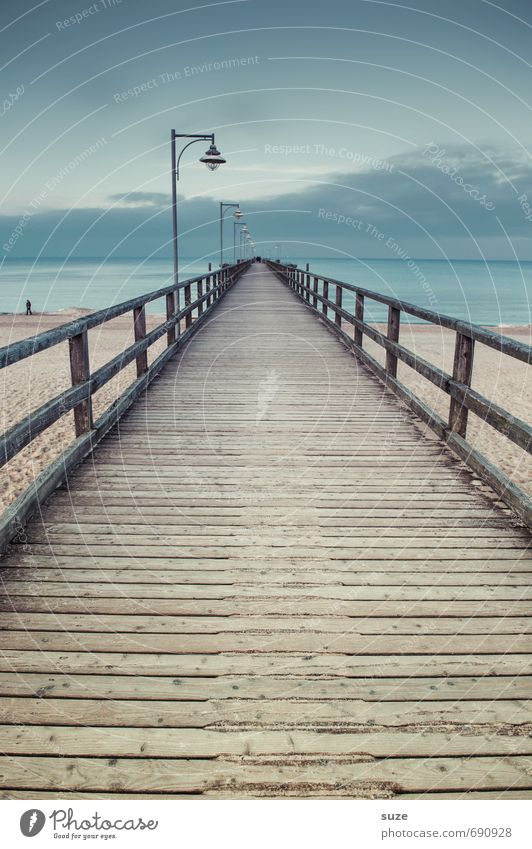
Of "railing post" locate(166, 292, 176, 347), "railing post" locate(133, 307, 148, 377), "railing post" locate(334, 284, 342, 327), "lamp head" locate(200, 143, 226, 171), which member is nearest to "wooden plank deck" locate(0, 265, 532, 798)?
"railing post" locate(133, 307, 148, 377)

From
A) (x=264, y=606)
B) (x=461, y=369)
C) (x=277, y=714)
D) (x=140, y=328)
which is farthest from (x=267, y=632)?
(x=140, y=328)

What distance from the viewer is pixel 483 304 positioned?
Answer: 92.4 metres

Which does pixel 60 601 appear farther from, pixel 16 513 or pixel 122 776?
pixel 122 776

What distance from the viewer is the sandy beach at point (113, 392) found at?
11.3 m

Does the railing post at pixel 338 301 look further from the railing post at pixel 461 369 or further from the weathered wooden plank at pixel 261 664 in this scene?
the weathered wooden plank at pixel 261 664

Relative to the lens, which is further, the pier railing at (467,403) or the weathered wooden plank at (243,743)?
the pier railing at (467,403)

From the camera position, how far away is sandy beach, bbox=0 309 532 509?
11305 millimetres

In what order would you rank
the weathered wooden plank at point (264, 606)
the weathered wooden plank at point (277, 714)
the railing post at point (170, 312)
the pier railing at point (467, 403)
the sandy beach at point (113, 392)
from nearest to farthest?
the weathered wooden plank at point (277, 714) → the weathered wooden plank at point (264, 606) → the pier railing at point (467, 403) → the railing post at point (170, 312) → the sandy beach at point (113, 392)

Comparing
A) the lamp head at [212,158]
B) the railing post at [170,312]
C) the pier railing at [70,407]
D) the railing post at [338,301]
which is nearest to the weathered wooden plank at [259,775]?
the pier railing at [70,407]

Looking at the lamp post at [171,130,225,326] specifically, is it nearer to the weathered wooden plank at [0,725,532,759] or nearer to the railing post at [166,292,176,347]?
the railing post at [166,292,176,347]

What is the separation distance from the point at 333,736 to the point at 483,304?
3822 inches

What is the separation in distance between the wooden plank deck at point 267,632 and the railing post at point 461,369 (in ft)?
1.29

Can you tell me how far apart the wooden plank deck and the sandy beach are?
17.9 feet

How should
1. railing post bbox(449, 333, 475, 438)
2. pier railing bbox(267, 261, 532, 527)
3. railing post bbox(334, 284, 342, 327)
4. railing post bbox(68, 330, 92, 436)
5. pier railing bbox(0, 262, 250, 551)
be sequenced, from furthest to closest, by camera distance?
railing post bbox(334, 284, 342, 327)
railing post bbox(449, 333, 475, 438)
railing post bbox(68, 330, 92, 436)
pier railing bbox(267, 261, 532, 527)
pier railing bbox(0, 262, 250, 551)
